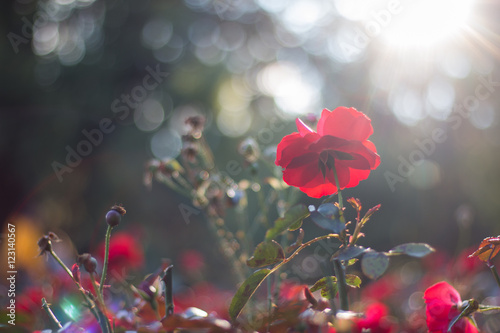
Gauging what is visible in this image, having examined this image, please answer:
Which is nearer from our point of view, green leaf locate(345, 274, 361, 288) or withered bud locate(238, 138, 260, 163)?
green leaf locate(345, 274, 361, 288)

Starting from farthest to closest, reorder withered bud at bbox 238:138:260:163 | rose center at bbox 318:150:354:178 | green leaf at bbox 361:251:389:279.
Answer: withered bud at bbox 238:138:260:163, rose center at bbox 318:150:354:178, green leaf at bbox 361:251:389:279

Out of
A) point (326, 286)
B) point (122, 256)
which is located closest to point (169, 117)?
point (122, 256)

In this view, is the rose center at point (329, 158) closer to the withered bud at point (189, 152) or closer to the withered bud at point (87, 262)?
the withered bud at point (87, 262)

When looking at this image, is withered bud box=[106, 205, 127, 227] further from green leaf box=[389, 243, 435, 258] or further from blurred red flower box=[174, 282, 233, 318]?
blurred red flower box=[174, 282, 233, 318]

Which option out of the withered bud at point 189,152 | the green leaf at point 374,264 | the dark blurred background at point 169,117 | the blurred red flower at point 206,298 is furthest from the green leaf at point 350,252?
the dark blurred background at point 169,117

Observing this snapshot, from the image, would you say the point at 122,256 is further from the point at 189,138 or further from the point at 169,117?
the point at 169,117

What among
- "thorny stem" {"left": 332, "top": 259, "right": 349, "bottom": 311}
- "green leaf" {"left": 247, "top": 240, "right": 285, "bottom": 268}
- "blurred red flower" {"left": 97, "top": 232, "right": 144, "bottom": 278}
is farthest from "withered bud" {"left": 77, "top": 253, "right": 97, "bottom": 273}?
"blurred red flower" {"left": 97, "top": 232, "right": 144, "bottom": 278}
